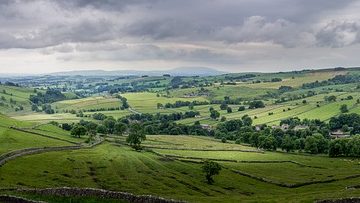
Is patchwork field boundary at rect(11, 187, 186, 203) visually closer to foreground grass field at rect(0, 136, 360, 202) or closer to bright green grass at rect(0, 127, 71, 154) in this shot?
foreground grass field at rect(0, 136, 360, 202)

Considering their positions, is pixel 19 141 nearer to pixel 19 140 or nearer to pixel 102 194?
pixel 19 140

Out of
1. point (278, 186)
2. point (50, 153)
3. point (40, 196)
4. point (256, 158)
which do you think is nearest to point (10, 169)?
point (50, 153)

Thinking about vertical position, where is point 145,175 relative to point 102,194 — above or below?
below

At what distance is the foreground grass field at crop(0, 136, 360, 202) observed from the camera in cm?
11294

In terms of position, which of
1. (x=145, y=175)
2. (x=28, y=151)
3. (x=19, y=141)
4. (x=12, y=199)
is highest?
(x=12, y=199)

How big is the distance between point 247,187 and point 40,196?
240 ft

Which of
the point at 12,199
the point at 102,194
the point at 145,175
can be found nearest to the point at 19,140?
the point at 145,175

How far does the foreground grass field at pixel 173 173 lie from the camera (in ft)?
371

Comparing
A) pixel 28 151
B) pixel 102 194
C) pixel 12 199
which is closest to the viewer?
pixel 12 199

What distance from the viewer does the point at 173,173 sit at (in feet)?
478

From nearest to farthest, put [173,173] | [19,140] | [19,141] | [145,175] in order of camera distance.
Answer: [145,175] < [173,173] < [19,141] < [19,140]

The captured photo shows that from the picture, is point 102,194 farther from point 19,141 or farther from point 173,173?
point 19,141

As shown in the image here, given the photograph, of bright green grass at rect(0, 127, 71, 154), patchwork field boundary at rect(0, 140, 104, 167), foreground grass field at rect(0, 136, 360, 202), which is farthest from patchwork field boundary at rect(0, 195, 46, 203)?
bright green grass at rect(0, 127, 71, 154)

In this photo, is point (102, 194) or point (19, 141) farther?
point (19, 141)
